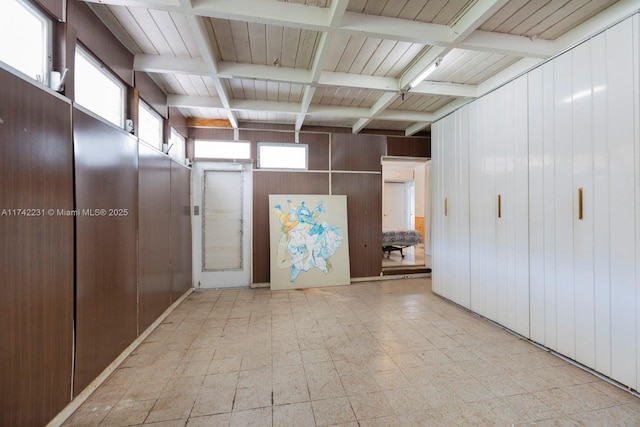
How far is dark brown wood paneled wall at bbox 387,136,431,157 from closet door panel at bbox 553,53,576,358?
2.77 meters

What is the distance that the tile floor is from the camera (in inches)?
64.1

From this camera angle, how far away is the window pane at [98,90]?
186 cm

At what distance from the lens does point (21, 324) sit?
1.32 m

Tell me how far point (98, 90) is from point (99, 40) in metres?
0.38

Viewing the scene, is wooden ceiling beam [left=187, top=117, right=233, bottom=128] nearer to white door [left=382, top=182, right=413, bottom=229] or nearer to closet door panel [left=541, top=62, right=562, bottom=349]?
closet door panel [left=541, top=62, right=562, bottom=349]

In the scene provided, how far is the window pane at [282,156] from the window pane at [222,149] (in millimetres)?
263

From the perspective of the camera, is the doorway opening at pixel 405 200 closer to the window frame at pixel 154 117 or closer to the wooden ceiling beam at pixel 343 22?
the wooden ceiling beam at pixel 343 22

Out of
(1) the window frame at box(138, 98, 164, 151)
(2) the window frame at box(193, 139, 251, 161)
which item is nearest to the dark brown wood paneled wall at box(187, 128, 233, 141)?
(2) the window frame at box(193, 139, 251, 161)

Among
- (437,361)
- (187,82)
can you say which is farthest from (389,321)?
(187,82)

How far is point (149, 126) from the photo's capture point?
9.95 ft

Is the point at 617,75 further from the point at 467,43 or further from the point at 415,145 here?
the point at 415,145

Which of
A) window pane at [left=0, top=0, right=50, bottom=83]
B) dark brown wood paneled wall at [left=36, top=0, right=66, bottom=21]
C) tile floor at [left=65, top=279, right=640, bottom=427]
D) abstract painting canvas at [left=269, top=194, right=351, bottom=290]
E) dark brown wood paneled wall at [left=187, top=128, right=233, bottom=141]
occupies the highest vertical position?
dark brown wood paneled wall at [left=187, top=128, right=233, bottom=141]

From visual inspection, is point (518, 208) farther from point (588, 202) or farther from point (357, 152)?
point (357, 152)

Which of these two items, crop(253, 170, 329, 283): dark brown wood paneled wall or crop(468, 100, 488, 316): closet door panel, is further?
crop(253, 170, 329, 283): dark brown wood paneled wall
